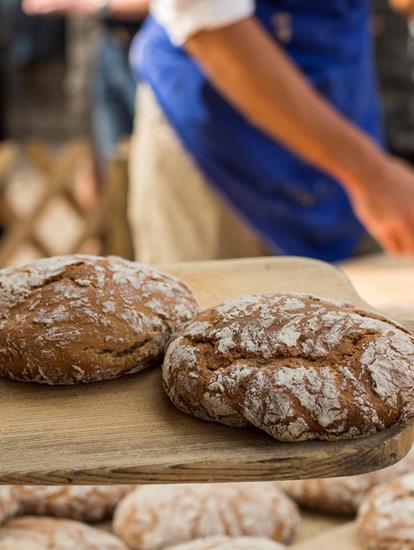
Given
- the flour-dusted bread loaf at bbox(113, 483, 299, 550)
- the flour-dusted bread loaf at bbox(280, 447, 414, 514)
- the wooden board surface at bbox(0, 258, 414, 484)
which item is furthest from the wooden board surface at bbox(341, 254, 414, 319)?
the wooden board surface at bbox(0, 258, 414, 484)

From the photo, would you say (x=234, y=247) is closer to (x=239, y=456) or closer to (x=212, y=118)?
(x=212, y=118)

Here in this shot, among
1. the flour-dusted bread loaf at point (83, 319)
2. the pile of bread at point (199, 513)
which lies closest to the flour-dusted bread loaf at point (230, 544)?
the pile of bread at point (199, 513)

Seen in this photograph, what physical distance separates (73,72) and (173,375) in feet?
16.1

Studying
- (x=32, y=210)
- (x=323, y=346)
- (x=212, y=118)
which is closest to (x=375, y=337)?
(x=323, y=346)

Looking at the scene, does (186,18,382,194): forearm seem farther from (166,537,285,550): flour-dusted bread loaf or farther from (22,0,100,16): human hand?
(22,0,100,16): human hand

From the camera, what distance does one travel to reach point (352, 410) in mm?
649

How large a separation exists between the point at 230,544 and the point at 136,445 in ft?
1.12

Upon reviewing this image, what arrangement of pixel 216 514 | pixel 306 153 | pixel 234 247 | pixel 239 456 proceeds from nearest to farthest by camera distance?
pixel 239 456, pixel 216 514, pixel 306 153, pixel 234 247

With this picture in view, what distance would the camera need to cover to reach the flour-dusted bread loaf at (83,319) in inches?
29.6

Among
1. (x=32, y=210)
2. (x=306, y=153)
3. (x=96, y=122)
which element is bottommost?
(x=32, y=210)

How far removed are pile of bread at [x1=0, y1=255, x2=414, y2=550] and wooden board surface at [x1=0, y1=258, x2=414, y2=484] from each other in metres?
0.01

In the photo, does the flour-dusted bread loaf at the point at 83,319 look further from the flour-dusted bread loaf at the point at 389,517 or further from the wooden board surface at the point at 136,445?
the flour-dusted bread loaf at the point at 389,517

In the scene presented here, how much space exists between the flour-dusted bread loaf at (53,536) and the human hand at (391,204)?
0.65 meters

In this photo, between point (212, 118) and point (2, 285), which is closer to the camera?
point (2, 285)
